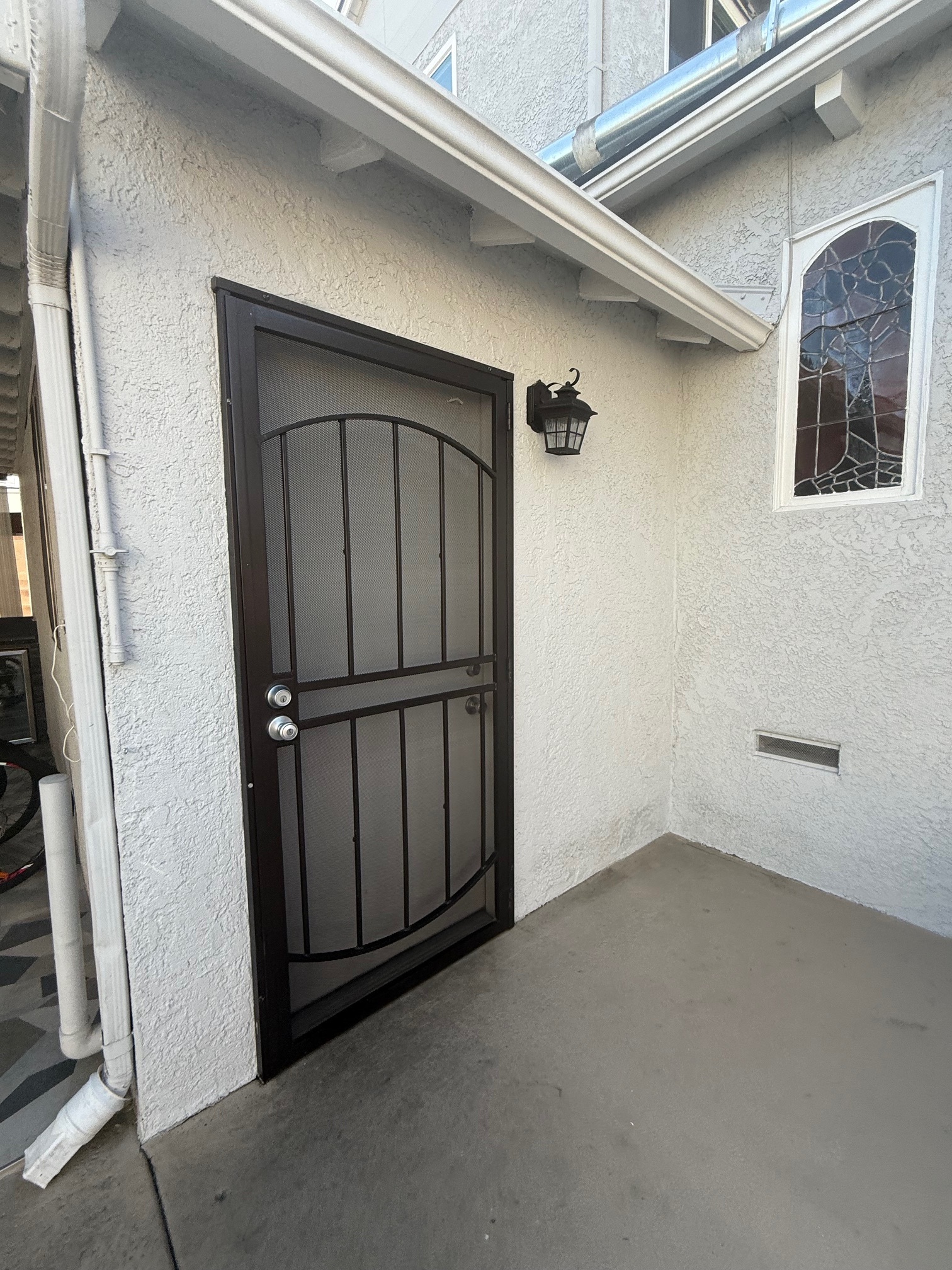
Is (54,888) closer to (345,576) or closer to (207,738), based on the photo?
(207,738)

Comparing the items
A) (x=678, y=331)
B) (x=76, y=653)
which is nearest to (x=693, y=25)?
(x=678, y=331)

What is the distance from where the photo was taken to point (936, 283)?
3777 mm

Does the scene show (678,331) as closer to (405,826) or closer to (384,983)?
(405,826)

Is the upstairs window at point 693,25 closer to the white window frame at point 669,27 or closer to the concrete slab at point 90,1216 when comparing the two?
the white window frame at point 669,27

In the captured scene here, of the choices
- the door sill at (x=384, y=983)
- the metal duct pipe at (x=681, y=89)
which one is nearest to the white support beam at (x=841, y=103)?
the metal duct pipe at (x=681, y=89)

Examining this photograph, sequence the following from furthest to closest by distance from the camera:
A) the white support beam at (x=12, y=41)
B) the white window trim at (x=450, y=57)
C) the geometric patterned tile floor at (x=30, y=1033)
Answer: the white window trim at (x=450, y=57) < the geometric patterned tile floor at (x=30, y=1033) < the white support beam at (x=12, y=41)

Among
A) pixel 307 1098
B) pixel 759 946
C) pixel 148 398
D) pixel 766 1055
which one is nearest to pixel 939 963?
pixel 759 946

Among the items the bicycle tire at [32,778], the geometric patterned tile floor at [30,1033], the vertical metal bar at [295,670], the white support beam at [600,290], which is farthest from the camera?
the bicycle tire at [32,778]

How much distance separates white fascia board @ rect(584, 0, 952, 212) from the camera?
3.42 meters

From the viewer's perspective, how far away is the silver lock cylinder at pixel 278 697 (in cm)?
271

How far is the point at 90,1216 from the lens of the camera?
87.7 inches

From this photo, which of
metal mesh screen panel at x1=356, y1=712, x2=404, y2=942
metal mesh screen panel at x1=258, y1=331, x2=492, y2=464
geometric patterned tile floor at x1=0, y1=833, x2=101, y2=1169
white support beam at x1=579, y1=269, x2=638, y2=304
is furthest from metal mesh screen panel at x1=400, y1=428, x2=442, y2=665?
geometric patterned tile floor at x1=0, y1=833, x2=101, y2=1169

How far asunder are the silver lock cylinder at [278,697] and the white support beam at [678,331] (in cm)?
419

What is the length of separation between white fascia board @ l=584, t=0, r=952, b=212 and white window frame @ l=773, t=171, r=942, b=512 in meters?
0.83
